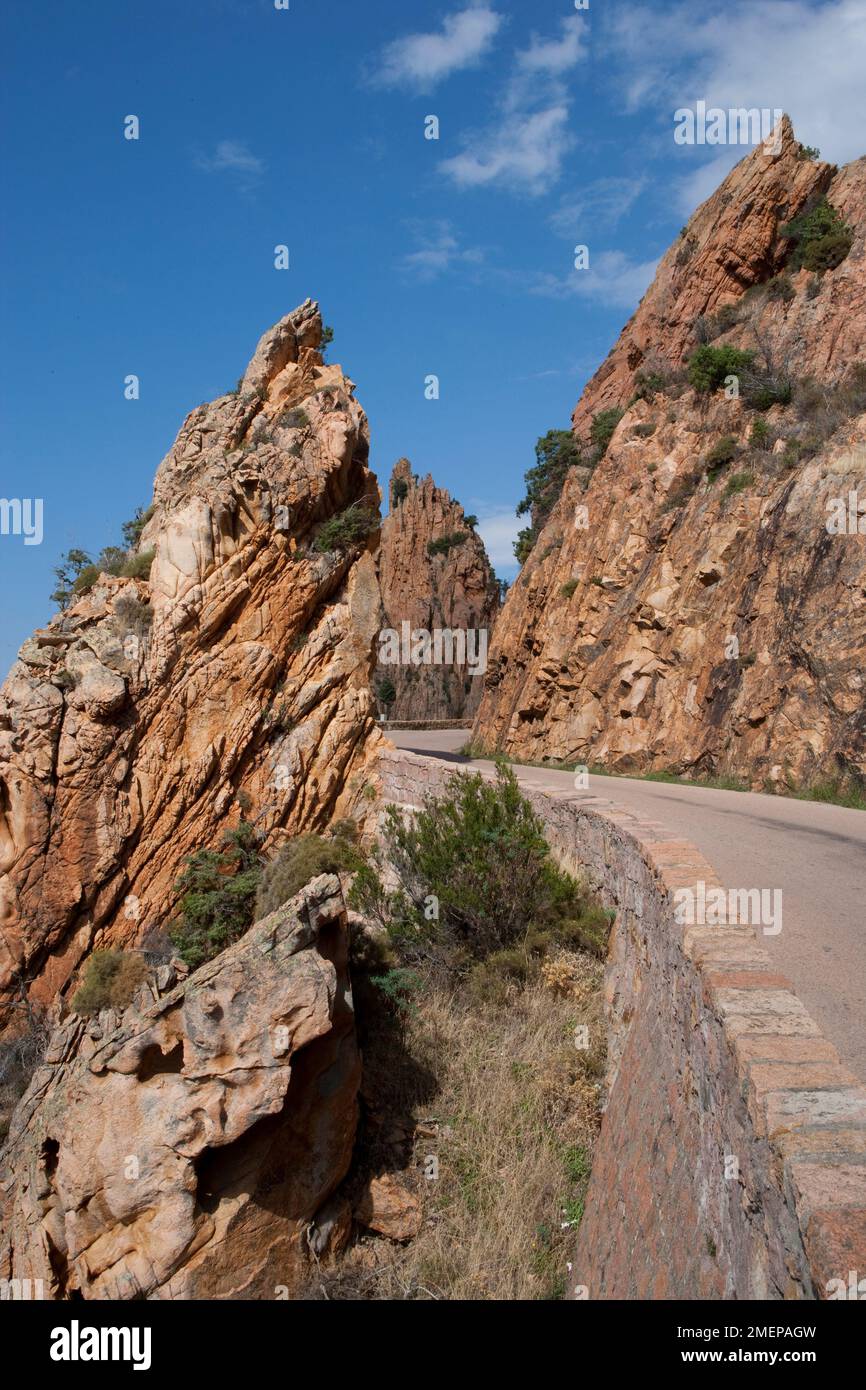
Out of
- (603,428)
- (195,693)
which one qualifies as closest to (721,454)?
(603,428)

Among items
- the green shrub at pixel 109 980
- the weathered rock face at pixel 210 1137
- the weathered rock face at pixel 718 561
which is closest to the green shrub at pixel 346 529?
the weathered rock face at pixel 718 561

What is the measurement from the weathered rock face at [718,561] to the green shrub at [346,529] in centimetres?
622

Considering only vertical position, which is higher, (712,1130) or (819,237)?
(819,237)

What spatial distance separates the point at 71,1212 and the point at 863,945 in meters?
5.89

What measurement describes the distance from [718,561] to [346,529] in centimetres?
753

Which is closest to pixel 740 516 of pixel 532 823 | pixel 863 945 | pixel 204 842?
pixel 532 823

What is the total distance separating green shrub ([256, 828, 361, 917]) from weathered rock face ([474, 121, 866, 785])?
6.18m

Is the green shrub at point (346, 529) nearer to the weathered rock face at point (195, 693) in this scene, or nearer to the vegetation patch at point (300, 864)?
the weathered rock face at point (195, 693)

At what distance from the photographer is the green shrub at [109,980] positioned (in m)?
10.9

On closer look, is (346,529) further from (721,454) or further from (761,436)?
(761,436)

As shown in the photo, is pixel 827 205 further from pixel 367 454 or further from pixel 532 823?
pixel 532 823

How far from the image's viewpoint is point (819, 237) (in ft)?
67.0

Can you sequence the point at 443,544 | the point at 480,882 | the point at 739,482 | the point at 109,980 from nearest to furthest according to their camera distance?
the point at 480,882 → the point at 109,980 → the point at 739,482 → the point at 443,544

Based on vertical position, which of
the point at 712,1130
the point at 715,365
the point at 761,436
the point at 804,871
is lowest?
the point at 712,1130
